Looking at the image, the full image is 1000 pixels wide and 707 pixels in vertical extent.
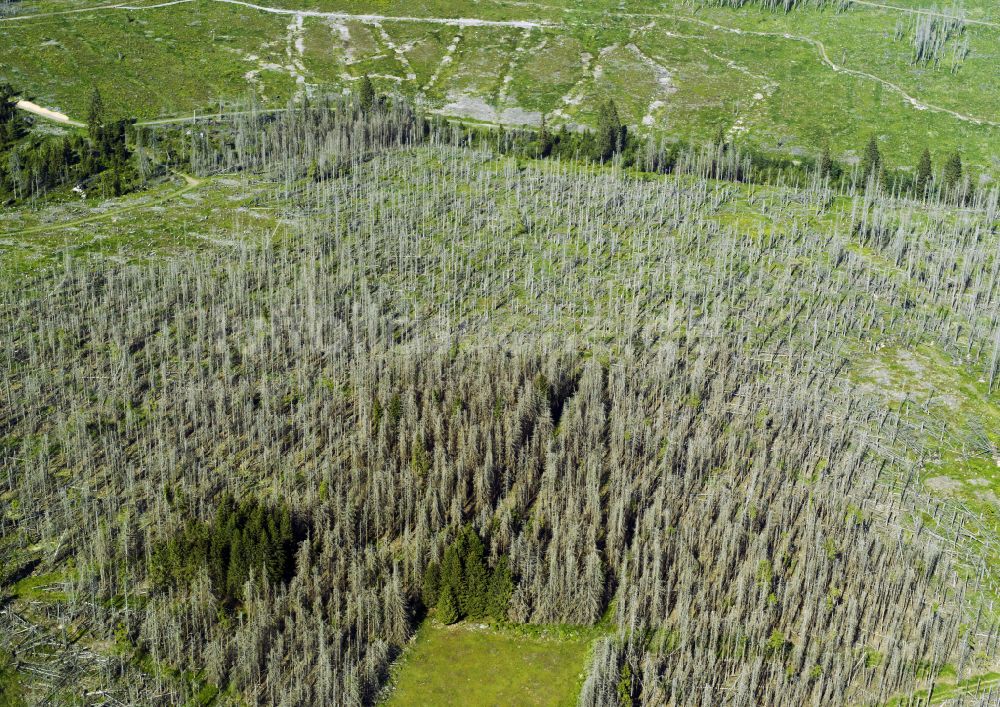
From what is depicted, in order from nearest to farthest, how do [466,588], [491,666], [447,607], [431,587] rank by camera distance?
[491,666] < [447,607] < [431,587] < [466,588]

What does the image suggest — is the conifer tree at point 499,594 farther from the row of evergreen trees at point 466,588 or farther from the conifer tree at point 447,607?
the conifer tree at point 447,607

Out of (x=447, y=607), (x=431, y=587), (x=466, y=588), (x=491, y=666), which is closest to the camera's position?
(x=491, y=666)

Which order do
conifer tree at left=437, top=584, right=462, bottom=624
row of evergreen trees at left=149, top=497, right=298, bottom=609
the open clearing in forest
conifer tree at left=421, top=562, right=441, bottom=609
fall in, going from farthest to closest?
conifer tree at left=421, top=562, right=441, bottom=609 → conifer tree at left=437, top=584, right=462, bottom=624 → row of evergreen trees at left=149, top=497, right=298, bottom=609 → the open clearing in forest

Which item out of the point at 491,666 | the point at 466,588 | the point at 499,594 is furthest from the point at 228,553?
the point at 491,666

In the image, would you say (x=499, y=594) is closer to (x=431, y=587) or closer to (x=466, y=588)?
(x=466, y=588)

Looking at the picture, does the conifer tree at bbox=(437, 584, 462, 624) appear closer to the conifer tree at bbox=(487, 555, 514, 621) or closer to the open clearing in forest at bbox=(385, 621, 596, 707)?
the open clearing in forest at bbox=(385, 621, 596, 707)

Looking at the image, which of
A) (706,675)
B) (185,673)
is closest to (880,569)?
(706,675)

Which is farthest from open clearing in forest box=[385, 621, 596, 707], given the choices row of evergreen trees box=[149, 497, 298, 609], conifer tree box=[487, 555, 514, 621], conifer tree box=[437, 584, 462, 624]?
row of evergreen trees box=[149, 497, 298, 609]
